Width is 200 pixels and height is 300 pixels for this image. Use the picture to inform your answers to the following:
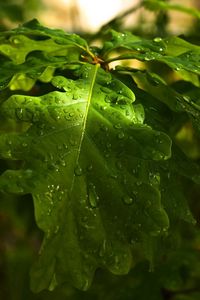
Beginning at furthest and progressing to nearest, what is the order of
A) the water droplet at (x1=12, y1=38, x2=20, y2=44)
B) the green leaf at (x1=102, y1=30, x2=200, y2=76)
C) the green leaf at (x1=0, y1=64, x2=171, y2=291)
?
the water droplet at (x1=12, y1=38, x2=20, y2=44), the green leaf at (x1=102, y1=30, x2=200, y2=76), the green leaf at (x1=0, y1=64, x2=171, y2=291)

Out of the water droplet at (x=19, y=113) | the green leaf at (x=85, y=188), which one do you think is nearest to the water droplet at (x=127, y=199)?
the green leaf at (x=85, y=188)

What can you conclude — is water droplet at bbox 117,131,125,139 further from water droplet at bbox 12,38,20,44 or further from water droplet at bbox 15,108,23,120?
water droplet at bbox 12,38,20,44

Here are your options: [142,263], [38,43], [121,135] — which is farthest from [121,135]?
[142,263]

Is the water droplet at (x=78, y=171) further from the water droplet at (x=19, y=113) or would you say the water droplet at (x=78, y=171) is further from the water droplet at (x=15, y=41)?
the water droplet at (x=15, y=41)

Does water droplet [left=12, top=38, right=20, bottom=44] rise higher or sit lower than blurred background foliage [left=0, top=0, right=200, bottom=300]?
higher

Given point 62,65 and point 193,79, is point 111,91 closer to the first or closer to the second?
point 62,65

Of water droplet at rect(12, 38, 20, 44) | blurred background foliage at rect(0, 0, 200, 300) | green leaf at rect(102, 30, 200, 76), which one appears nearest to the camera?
green leaf at rect(102, 30, 200, 76)

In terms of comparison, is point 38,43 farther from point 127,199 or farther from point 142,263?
point 142,263

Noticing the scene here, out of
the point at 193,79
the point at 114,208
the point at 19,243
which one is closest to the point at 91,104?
the point at 114,208

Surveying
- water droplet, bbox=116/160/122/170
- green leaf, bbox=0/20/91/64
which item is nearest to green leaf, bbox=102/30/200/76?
green leaf, bbox=0/20/91/64
